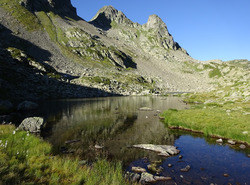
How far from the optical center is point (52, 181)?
273 inches

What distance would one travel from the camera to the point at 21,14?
184 m

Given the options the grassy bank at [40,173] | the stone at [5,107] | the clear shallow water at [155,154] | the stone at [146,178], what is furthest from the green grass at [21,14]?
the stone at [146,178]

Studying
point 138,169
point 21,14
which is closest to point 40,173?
point 138,169

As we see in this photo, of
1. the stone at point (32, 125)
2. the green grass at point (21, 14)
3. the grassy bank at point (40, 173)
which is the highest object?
the green grass at point (21, 14)

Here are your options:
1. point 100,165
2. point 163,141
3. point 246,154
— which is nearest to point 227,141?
point 246,154

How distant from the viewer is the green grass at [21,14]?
175m

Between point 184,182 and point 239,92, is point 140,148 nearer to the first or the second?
point 184,182

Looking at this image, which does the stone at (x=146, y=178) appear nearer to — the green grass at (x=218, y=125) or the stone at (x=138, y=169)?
the stone at (x=138, y=169)

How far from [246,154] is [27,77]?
94.8 m

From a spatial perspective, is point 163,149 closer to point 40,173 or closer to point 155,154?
point 155,154

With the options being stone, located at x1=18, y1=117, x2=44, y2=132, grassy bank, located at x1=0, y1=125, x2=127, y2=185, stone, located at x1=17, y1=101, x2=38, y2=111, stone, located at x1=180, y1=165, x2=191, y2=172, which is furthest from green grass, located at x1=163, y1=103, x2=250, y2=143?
stone, located at x1=17, y1=101, x2=38, y2=111

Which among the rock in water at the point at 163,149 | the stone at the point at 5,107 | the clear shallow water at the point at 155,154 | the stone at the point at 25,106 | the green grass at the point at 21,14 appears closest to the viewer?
the clear shallow water at the point at 155,154

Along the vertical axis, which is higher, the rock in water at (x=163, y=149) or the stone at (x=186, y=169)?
the rock in water at (x=163, y=149)

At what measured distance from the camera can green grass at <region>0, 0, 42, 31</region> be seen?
574 feet
